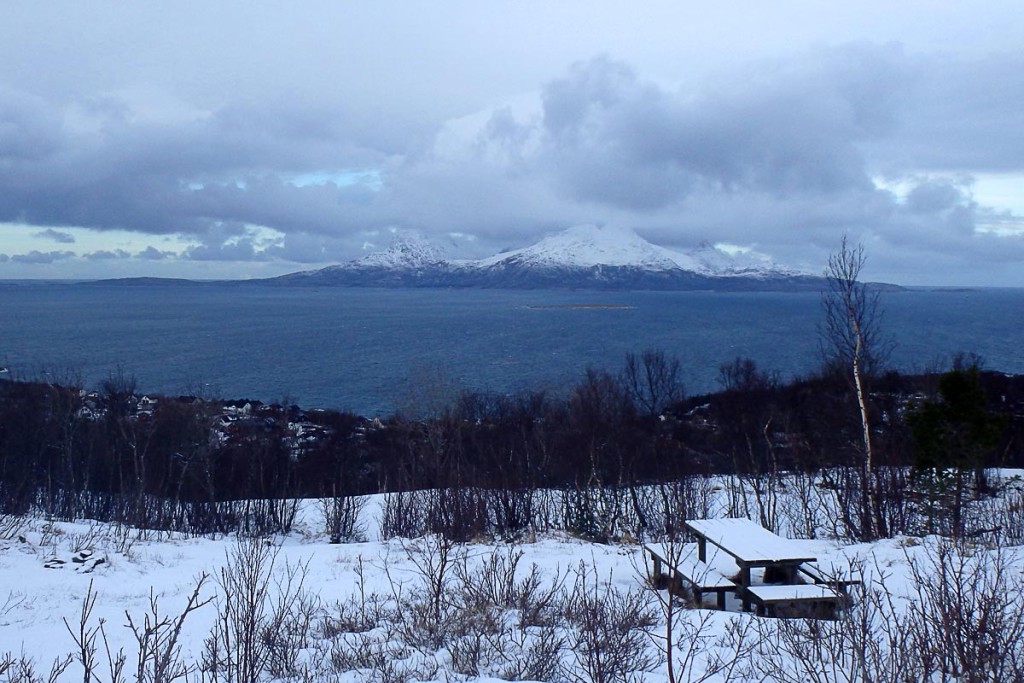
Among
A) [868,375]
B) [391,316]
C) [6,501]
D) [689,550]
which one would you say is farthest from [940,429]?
[391,316]

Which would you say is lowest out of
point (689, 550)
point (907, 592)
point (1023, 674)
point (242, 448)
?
point (242, 448)

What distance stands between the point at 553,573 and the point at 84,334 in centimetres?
9265

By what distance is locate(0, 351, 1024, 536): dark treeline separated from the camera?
19.7m

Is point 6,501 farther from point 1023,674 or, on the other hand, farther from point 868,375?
point 868,375

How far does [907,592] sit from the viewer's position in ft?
27.9

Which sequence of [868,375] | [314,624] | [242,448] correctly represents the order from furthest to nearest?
[242,448] < [868,375] < [314,624]

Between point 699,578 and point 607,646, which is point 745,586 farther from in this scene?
point 607,646

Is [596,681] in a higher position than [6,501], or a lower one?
higher

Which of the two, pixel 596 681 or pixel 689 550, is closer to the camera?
pixel 596 681

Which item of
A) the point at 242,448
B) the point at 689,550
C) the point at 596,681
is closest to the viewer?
the point at 596,681

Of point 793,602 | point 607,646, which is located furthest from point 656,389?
point 607,646

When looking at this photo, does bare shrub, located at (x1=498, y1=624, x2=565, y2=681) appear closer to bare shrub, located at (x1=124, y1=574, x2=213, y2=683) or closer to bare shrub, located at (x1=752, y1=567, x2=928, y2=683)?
bare shrub, located at (x1=752, y1=567, x2=928, y2=683)

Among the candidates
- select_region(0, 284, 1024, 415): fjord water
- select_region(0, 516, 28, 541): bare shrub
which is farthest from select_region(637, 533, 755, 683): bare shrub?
select_region(0, 284, 1024, 415): fjord water

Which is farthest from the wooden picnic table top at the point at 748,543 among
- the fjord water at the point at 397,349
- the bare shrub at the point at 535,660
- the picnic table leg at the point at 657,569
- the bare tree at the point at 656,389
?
the fjord water at the point at 397,349
